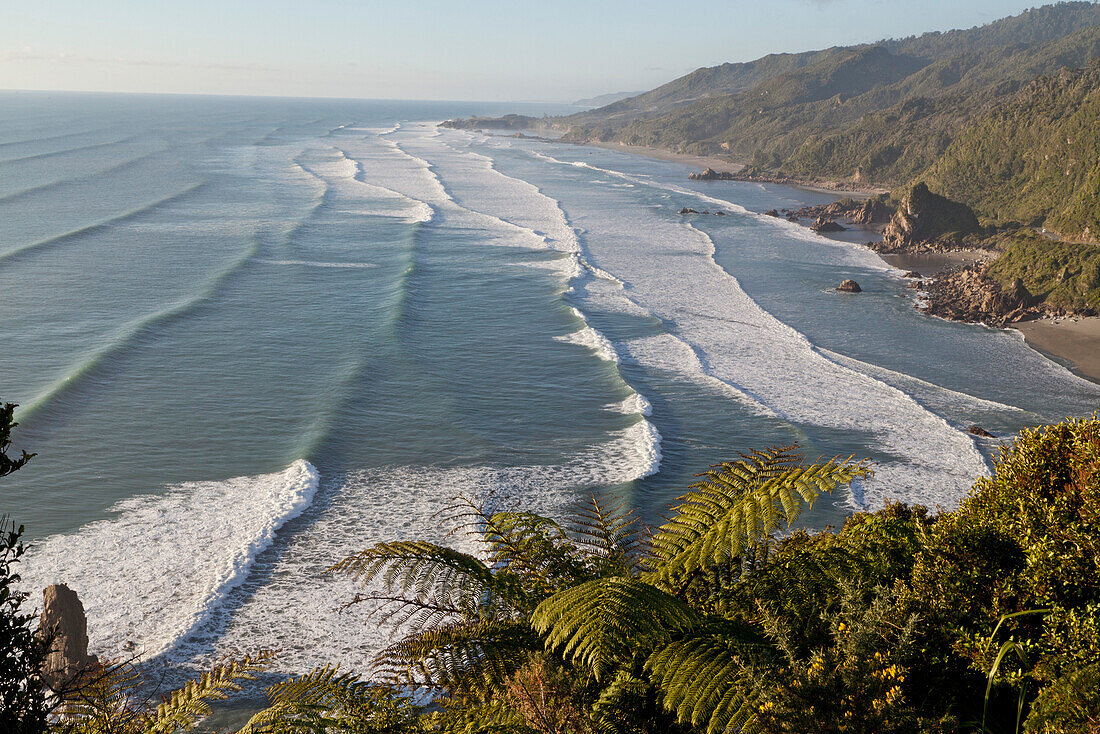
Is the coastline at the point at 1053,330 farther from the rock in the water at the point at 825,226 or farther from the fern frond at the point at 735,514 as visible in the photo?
the fern frond at the point at 735,514

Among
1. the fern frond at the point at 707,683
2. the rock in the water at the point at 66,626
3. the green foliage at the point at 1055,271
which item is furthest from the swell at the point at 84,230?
the green foliage at the point at 1055,271

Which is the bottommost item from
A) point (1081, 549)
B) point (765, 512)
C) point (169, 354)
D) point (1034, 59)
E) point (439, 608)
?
point (169, 354)

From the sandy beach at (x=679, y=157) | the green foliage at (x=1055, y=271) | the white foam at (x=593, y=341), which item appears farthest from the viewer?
the sandy beach at (x=679, y=157)

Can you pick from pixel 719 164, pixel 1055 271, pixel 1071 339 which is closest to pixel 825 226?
pixel 1055 271

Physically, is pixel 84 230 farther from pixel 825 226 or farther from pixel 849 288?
pixel 825 226

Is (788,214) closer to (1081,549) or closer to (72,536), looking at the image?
(72,536)

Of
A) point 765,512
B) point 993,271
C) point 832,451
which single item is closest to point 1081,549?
point 765,512

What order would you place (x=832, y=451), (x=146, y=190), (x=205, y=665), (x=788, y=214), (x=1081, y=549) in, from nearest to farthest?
(x=1081, y=549), (x=205, y=665), (x=832, y=451), (x=146, y=190), (x=788, y=214)
